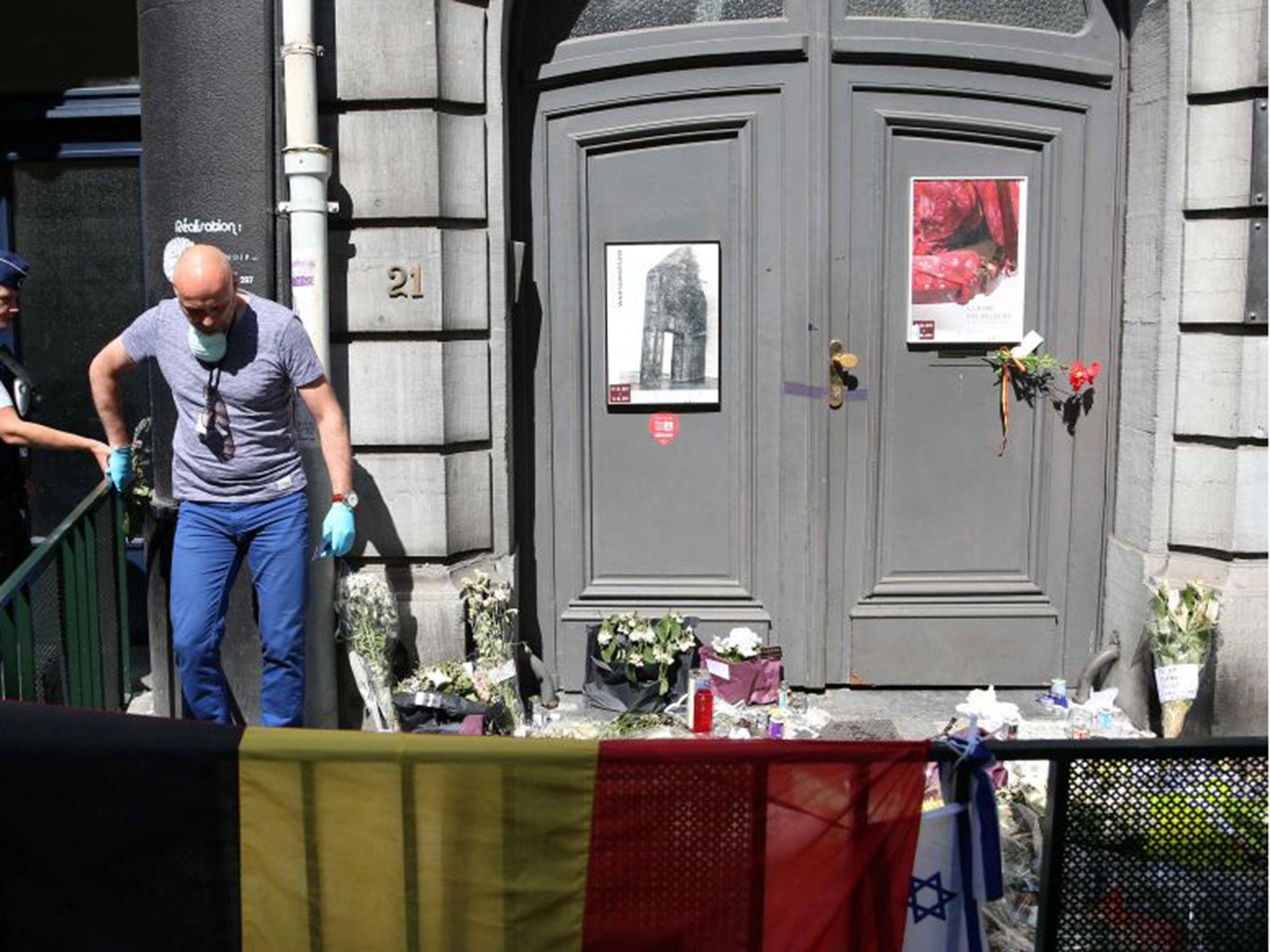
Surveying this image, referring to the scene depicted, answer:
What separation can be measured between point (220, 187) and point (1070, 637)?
424 centimetres

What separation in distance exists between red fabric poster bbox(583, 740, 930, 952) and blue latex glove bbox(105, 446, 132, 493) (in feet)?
11.3

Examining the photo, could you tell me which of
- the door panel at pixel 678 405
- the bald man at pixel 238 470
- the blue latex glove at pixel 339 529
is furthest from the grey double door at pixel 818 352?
the bald man at pixel 238 470

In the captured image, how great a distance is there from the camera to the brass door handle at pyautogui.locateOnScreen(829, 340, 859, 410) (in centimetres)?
644

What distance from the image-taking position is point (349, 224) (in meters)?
5.97

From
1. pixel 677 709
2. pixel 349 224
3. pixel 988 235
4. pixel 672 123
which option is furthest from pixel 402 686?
pixel 988 235

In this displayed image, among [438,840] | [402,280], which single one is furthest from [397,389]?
[438,840]

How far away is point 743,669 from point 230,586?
2.27 meters

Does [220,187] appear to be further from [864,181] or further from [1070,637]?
[1070,637]

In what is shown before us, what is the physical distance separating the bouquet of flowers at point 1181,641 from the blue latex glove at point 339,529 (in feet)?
10.9

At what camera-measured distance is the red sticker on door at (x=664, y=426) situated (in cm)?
658

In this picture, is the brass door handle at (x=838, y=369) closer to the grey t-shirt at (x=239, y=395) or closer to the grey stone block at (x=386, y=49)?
the grey stone block at (x=386, y=49)

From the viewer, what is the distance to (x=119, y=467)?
5602 millimetres

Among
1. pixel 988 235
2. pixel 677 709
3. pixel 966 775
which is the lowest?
pixel 677 709

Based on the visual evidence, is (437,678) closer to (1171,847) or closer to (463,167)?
(463,167)
